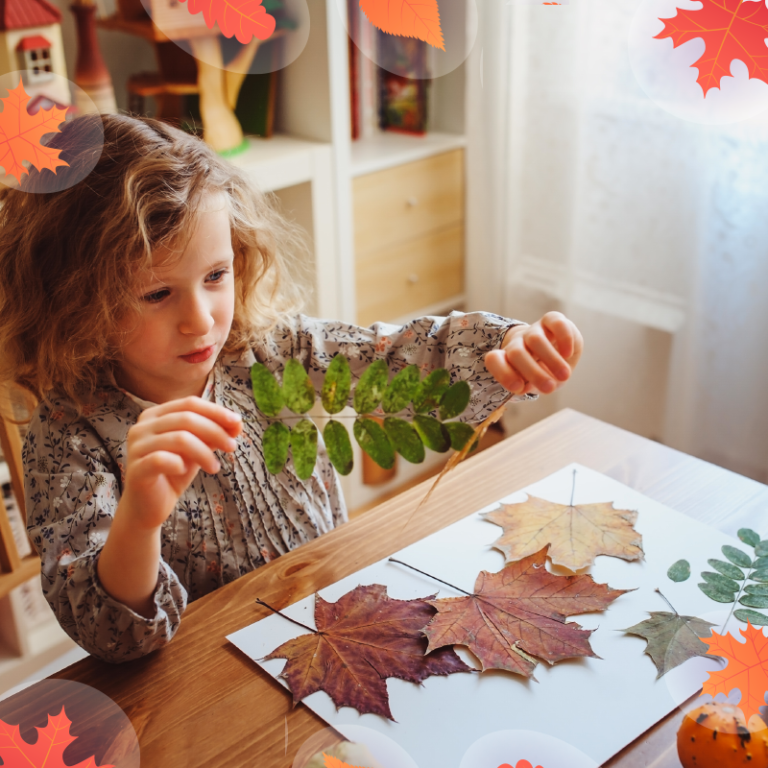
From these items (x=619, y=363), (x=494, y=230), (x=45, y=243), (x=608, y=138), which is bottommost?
(x=619, y=363)

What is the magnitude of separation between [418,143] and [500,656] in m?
1.36

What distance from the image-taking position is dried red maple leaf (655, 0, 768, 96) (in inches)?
19.0

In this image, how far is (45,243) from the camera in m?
0.72

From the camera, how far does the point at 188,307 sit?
25.0 inches

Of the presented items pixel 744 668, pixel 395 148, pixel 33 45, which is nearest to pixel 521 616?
pixel 744 668

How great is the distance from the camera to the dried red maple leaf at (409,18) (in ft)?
1.69

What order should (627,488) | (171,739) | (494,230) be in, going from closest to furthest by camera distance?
(171,739), (627,488), (494,230)

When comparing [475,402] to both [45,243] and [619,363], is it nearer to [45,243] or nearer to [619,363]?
[45,243]

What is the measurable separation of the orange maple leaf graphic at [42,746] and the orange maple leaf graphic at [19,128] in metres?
0.37

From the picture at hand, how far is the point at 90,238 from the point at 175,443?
0.31m

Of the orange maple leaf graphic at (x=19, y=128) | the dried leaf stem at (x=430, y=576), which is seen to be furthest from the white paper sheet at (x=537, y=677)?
the orange maple leaf graphic at (x=19, y=128)

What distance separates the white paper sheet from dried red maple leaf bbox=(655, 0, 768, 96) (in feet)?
1.29

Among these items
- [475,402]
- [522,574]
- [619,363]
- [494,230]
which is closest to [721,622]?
[522,574]

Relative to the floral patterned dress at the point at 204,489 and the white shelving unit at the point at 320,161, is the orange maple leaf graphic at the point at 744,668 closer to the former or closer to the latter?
the floral patterned dress at the point at 204,489
